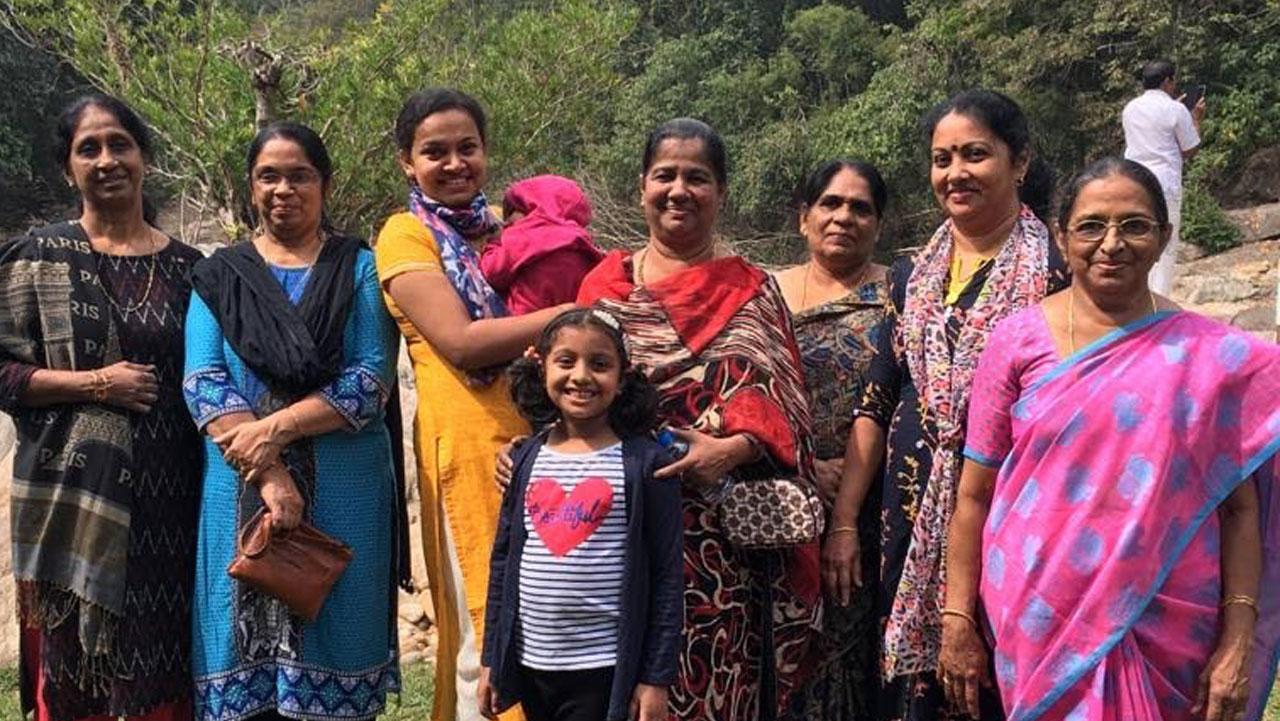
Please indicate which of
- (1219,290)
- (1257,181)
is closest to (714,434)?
(1219,290)

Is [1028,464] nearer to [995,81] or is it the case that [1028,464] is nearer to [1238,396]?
[1238,396]

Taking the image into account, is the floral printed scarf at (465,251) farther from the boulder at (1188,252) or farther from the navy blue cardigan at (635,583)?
the boulder at (1188,252)

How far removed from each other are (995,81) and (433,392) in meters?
16.3

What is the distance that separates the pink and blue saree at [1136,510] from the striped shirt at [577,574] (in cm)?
82

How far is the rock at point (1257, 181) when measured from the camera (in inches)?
626

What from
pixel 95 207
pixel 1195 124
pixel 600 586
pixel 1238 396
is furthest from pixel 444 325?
pixel 1195 124

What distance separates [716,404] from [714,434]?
7cm

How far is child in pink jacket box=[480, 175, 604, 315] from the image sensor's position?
2.82m

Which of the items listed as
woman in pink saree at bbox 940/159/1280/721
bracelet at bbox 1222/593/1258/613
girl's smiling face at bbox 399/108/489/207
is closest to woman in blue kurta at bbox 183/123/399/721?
girl's smiling face at bbox 399/108/489/207

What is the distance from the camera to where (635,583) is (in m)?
2.34

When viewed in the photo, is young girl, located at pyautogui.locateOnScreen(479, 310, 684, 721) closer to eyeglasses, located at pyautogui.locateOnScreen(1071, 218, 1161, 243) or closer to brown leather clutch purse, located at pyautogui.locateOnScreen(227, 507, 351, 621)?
brown leather clutch purse, located at pyautogui.locateOnScreen(227, 507, 351, 621)

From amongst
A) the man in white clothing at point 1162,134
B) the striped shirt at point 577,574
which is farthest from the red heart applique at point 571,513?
the man in white clothing at point 1162,134

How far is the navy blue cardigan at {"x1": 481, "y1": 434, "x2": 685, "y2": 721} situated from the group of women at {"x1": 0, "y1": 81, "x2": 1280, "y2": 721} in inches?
4.1

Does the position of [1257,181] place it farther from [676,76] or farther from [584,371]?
[584,371]
